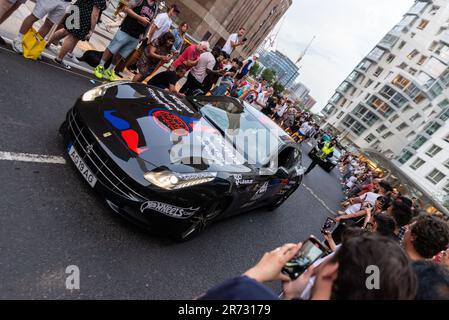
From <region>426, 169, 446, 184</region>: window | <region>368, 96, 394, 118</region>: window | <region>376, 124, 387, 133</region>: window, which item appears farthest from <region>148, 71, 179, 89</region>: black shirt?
<region>376, 124, 387, 133</region>: window

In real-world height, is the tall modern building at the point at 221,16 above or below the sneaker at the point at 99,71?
above

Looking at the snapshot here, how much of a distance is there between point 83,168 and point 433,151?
4535 cm

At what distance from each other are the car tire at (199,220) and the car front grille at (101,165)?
664mm

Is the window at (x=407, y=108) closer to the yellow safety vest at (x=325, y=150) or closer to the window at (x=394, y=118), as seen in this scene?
the window at (x=394, y=118)

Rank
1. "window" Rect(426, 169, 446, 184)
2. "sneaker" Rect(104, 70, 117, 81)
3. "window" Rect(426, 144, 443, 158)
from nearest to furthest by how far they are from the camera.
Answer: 1. "sneaker" Rect(104, 70, 117, 81)
2. "window" Rect(426, 169, 446, 184)
3. "window" Rect(426, 144, 443, 158)

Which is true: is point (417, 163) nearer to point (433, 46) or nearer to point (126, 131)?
point (433, 46)

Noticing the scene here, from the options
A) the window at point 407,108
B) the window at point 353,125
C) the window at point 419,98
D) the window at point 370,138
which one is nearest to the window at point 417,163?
the window at point 407,108

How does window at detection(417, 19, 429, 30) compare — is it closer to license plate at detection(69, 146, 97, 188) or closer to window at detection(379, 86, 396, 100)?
window at detection(379, 86, 396, 100)

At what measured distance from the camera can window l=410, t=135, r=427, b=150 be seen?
41156 mm

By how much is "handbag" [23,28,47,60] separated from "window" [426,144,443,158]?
44.3 m

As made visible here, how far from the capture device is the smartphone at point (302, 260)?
158cm
